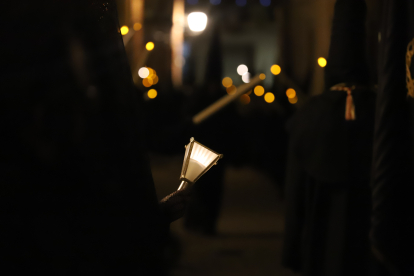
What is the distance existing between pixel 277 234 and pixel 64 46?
4.24 m

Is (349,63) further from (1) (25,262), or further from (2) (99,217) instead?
(1) (25,262)

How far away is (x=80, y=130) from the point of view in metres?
0.68

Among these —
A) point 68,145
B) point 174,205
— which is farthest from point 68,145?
point 174,205

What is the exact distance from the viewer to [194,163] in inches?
38.7

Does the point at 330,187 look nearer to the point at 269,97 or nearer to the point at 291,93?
the point at 291,93

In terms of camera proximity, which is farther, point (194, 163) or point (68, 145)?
point (194, 163)

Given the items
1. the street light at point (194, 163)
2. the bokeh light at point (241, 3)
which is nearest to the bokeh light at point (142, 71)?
the street light at point (194, 163)

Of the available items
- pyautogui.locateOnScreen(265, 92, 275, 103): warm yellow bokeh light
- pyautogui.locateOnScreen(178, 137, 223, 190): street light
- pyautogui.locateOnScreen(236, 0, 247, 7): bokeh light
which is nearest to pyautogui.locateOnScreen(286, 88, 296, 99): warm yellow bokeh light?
pyautogui.locateOnScreen(265, 92, 275, 103): warm yellow bokeh light

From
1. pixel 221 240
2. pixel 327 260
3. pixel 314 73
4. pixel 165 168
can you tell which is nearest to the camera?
pixel 327 260

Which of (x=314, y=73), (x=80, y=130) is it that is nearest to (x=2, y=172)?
(x=80, y=130)

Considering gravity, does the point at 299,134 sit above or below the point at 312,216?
above

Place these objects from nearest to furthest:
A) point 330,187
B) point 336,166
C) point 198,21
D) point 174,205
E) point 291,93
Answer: point 174,205, point 336,166, point 330,187, point 291,93, point 198,21

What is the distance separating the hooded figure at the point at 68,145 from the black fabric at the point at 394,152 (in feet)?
2.39

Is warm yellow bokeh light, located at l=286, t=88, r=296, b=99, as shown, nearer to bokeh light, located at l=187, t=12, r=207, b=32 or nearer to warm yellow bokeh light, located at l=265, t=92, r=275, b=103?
warm yellow bokeh light, located at l=265, t=92, r=275, b=103
